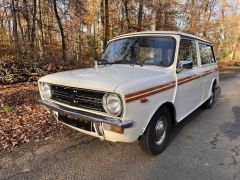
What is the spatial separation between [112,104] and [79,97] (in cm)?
57

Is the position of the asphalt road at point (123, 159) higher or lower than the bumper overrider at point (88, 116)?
lower

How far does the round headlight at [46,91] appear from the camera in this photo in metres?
3.84

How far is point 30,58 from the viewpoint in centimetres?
1031

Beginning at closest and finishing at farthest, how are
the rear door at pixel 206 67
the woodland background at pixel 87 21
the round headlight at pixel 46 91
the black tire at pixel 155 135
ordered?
1. the black tire at pixel 155 135
2. the round headlight at pixel 46 91
3. the rear door at pixel 206 67
4. the woodland background at pixel 87 21

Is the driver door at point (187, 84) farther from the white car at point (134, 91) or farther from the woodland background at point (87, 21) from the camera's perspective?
the woodland background at point (87, 21)

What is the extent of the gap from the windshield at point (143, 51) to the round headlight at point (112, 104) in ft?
4.65

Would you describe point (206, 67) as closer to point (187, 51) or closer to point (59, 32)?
point (187, 51)

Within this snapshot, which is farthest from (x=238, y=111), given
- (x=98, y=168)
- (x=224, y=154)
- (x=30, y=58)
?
(x=30, y=58)

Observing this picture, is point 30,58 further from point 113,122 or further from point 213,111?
point 113,122

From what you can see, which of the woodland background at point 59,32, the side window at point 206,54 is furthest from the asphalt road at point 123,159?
the side window at point 206,54

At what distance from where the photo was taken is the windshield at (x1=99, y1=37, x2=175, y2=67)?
4.15 metres

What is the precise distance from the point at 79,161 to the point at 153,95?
151 cm

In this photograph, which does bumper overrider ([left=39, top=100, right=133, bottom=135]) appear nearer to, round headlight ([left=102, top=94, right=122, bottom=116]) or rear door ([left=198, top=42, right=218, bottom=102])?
round headlight ([left=102, top=94, right=122, bottom=116])

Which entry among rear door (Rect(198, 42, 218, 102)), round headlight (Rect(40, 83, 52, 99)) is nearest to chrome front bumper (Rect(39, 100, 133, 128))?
round headlight (Rect(40, 83, 52, 99))
